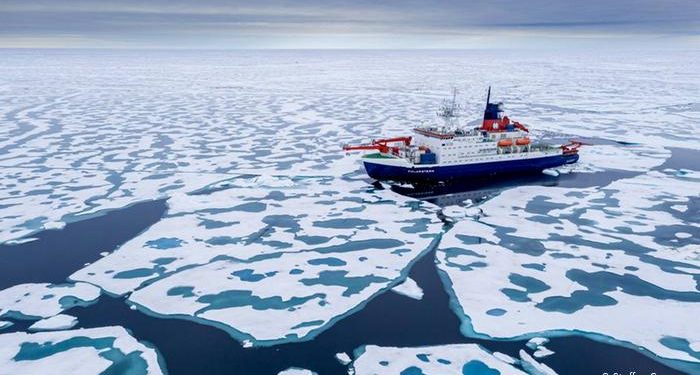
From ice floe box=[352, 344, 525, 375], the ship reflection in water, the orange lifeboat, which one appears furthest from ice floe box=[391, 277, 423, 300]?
the orange lifeboat

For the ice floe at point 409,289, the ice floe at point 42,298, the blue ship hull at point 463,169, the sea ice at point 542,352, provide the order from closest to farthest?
1. the sea ice at point 542,352
2. the ice floe at point 42,298
3. the ice floe at point 409,289
4. the blue ship hull at point 463,169

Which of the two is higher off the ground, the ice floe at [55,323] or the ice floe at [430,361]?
the ice floe at [430,361]

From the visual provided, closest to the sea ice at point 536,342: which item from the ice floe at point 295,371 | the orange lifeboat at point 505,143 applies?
the ice floe at point 295,371

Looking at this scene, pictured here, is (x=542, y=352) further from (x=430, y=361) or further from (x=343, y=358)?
(x=343, y=358)

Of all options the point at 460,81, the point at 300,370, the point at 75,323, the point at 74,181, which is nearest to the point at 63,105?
the point at 74,181

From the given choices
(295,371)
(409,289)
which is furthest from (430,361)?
(409,289)

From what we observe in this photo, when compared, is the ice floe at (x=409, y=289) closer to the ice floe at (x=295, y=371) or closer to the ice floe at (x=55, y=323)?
the ice floe at (x=295, y=371)
